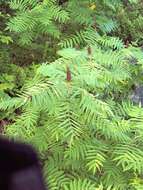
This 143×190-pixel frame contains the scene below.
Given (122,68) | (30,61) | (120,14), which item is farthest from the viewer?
(120,14)

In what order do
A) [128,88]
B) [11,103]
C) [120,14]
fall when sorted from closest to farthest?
[11,103], [128,88], [120,14]

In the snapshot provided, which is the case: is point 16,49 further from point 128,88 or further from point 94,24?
point 128,88

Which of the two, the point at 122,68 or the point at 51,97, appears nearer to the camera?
the point at 51,97

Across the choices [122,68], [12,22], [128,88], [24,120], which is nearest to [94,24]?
[12,22]

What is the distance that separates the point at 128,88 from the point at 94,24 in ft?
4.74

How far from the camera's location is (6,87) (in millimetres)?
6293

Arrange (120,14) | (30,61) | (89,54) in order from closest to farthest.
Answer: (89,54) < (30,61) < (120,14)

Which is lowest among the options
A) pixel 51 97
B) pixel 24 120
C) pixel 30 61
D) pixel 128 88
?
pixel 30 61

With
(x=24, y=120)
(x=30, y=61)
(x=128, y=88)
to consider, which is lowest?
(x=30, y=61)

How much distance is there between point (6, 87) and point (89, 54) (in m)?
2.39

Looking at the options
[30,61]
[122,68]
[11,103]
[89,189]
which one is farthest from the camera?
[30,61]

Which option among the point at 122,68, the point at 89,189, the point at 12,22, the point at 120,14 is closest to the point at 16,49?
the point at 12,22

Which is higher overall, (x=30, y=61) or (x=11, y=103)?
(x=11, y=103)

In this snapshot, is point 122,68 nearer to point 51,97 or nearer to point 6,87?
point 51,97
